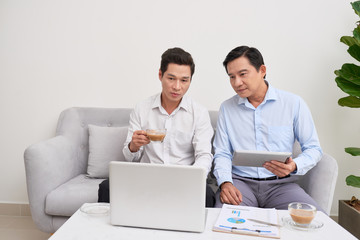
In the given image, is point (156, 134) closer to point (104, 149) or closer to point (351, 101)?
point (104, 149)

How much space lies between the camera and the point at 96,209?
1.45 meters

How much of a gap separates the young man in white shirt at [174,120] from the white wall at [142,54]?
2.13ft

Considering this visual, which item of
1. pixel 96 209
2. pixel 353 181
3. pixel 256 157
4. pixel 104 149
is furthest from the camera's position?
pixel 104 149

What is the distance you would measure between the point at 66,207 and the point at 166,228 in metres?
1.14

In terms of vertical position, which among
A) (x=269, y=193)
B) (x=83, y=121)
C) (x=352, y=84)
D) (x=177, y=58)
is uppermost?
(x=177, y=58)

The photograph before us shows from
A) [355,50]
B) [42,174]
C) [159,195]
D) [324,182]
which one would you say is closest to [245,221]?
[159,195]

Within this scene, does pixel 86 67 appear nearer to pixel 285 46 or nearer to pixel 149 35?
pixel 149 35

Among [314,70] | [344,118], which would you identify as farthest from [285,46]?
[344,118]

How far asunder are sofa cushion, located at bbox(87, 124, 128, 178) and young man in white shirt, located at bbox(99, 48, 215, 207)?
0.36 metres

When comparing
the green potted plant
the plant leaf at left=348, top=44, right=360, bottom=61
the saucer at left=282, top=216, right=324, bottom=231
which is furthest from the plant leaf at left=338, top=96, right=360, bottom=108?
the saucer at left=282, top=216, right=324, bottom=231

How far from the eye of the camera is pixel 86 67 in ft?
9.48

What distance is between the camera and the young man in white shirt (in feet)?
6.81

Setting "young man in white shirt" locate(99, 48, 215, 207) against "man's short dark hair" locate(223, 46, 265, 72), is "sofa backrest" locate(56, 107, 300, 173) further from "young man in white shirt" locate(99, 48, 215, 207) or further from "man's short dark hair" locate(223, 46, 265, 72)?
"man's short dark hair" locate(223, 46, 265, 72)

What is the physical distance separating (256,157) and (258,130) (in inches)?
19.4
